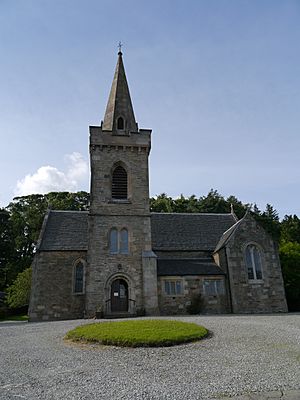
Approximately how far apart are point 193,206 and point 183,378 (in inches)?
1931

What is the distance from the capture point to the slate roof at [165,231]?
26.0 meters

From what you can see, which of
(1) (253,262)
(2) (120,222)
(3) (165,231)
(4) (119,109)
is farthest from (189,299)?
(4) (119,109)

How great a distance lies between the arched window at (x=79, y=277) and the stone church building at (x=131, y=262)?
0.08 meters

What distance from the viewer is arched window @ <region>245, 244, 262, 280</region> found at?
931 inches

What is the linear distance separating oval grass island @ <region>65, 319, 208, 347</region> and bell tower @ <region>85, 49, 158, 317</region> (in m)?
9.18

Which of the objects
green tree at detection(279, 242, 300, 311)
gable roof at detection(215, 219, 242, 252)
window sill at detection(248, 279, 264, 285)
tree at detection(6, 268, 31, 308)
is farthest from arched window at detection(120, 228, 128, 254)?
tree at detection(6, 268, 31, 308)

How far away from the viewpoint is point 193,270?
2392 cm

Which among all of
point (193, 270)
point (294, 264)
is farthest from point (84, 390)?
point (294, 264)

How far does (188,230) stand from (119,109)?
12.5 meters

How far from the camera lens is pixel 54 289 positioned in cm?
2388

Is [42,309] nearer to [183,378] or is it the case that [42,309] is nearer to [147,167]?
[147,167]

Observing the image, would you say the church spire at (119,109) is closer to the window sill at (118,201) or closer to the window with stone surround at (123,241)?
the window sill at (118,201)

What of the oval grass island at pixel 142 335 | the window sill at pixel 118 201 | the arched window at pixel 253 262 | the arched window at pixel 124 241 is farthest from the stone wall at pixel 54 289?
the arched window at pixel 253 262

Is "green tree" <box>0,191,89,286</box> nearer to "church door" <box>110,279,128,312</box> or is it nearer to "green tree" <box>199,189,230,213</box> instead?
"green tree" <box>199,189,230,213</box>
